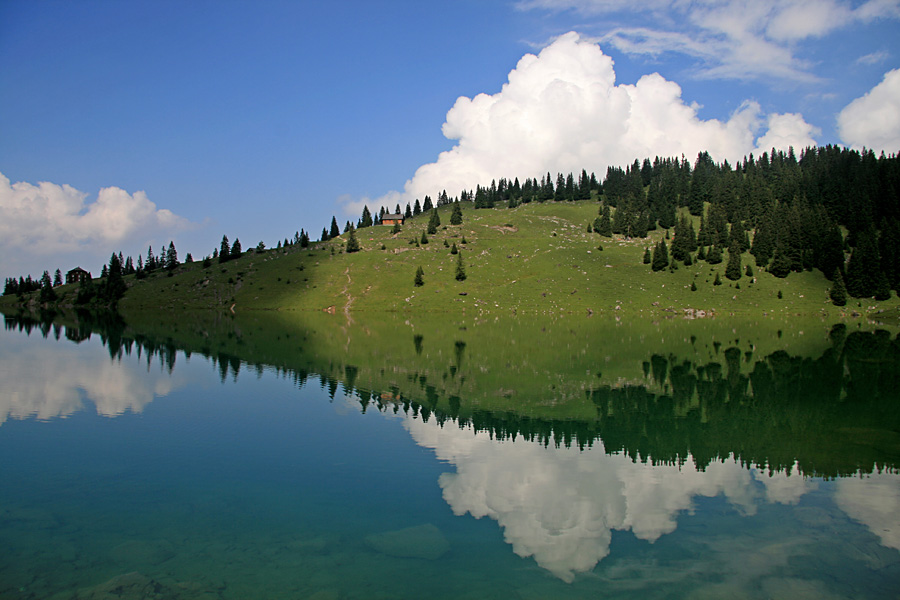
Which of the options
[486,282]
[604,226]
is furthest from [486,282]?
[604,226]

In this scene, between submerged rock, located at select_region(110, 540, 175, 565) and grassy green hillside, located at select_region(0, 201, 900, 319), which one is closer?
submerged rock, located at select_region(110, 540, 175, 565)

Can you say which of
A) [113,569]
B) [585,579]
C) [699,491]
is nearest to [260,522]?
[113,569]

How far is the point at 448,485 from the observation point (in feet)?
58.5

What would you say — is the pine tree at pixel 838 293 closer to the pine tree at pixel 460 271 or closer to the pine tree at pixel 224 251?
the pine tree at pixel 460 271

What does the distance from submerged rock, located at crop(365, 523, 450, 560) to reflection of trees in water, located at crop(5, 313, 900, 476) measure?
10318 millimetres

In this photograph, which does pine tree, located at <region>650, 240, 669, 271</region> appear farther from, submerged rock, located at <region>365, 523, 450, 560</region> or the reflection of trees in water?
submerged rock, located at <region>365, 523, 450, 560</region>

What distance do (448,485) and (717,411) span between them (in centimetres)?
1848

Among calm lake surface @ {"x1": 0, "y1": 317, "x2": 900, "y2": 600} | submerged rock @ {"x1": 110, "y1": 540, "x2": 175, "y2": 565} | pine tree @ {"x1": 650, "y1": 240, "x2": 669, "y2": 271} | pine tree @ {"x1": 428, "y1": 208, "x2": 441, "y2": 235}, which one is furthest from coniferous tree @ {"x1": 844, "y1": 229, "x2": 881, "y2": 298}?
submerged rock @ {"x1": 110, "y1": 540, "x2": 175, "y2": 565}

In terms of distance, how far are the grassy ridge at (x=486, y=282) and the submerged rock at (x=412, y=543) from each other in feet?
360

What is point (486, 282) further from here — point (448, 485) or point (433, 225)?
point (448, 485)

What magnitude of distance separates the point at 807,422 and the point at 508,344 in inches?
1528

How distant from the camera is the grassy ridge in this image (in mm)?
124625

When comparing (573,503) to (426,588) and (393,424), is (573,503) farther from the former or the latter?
(393,424)

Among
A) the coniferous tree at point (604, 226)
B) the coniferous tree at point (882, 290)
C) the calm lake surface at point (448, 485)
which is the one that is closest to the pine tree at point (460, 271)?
the coniferous tree at point (604, 226)
